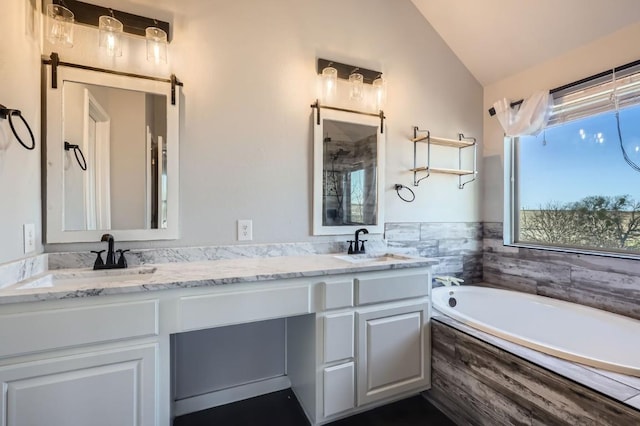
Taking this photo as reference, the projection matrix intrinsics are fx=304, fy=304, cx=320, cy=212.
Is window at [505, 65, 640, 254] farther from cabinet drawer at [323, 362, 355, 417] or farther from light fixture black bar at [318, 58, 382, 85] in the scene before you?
cabinet drawer at [323, 362, 355, 417]

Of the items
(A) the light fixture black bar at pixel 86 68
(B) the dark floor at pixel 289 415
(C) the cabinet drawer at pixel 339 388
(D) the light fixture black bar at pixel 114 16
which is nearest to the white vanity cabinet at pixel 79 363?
(B) the dark floor at pixel 289 415

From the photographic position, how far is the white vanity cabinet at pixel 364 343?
161 centimetres

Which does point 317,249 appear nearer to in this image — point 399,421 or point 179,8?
point 399,421

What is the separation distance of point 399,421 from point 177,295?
1.39 m

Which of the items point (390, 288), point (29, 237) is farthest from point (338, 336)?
point (29, 237)

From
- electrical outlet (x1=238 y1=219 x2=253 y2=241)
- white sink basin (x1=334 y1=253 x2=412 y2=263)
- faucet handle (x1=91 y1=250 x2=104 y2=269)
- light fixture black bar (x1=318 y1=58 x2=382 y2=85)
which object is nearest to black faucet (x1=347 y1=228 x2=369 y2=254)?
white sink basin (x1=334 y1=253 x2=412 y2=263)

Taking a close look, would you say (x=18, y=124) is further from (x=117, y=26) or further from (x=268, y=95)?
(x=268, y=95)

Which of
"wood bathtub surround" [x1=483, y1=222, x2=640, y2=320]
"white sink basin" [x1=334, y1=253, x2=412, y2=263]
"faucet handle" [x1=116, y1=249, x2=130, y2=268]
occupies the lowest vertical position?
"wood bathtub surround" [x1=483, y1=222, x2=640, y2=320]

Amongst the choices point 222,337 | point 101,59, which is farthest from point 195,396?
point 101,59

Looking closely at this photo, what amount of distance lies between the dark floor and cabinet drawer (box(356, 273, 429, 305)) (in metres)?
0.66

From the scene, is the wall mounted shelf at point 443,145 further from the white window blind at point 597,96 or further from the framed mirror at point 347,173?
the white window blind at point 597,96

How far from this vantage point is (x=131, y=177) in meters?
1.69

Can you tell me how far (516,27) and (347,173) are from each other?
1620 millimetres

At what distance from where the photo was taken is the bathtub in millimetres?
1545
